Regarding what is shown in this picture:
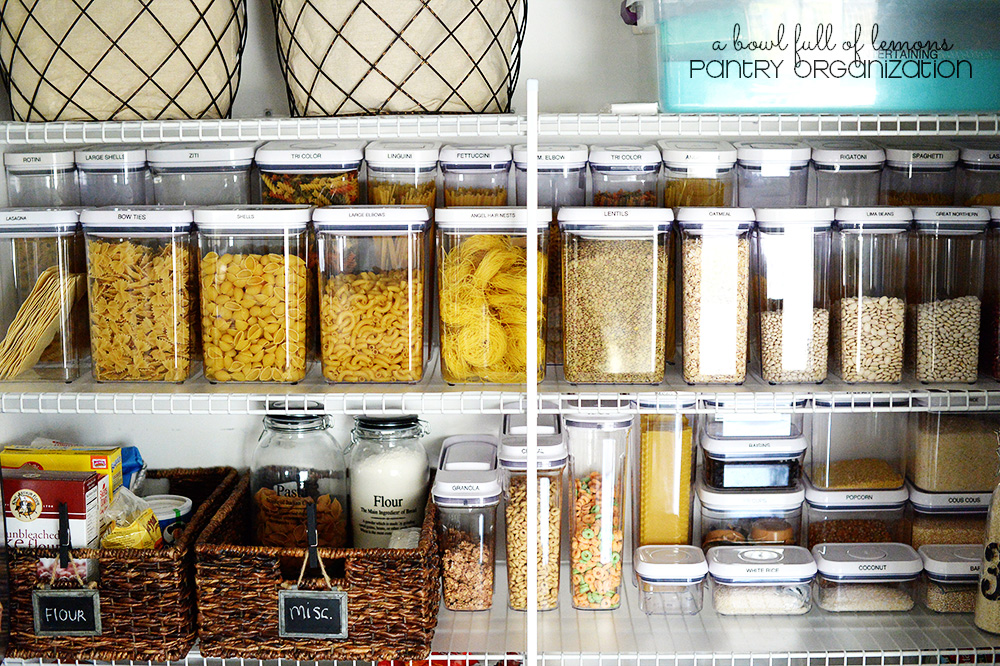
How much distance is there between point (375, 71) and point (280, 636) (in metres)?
0.83

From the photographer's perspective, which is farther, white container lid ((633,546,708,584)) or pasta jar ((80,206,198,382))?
white container lid ((633,546,708,584))

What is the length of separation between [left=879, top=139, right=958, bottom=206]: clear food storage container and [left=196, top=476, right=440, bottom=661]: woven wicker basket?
2.99 ft

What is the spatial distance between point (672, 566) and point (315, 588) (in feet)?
1.79

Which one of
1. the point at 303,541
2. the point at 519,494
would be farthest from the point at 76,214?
the point at 519,494

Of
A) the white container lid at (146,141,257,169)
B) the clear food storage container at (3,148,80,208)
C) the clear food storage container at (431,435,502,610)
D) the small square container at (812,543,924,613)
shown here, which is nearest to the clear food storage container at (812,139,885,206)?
the small square container at (812,543,924,613)

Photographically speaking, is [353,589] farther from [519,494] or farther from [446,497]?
[519,494]

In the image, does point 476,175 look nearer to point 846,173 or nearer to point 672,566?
point 846,173

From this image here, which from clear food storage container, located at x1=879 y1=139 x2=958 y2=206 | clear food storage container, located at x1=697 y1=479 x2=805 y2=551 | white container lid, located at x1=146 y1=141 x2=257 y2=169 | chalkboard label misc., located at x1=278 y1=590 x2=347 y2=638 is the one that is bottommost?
chalkboard label misc., located at x1=278 y1=590 x2=347 y2=638

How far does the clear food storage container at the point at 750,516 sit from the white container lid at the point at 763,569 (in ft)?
0.16

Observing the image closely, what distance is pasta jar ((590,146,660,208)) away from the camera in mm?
1396

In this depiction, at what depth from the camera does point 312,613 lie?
1.32 m

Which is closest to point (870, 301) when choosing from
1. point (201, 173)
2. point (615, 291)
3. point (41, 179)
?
point (615, 291)

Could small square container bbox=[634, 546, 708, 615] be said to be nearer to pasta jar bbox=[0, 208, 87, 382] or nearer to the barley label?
the barley label

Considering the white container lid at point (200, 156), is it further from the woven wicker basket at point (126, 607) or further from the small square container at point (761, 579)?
the small square container at point (761, 579)
